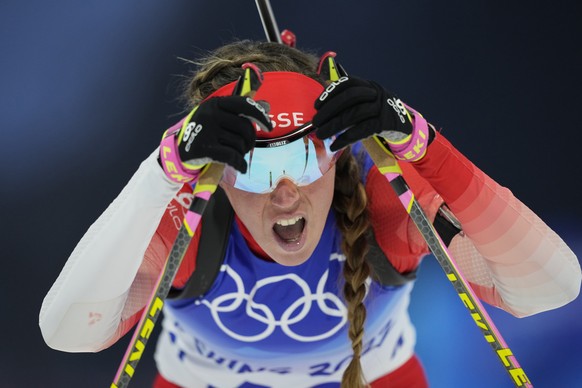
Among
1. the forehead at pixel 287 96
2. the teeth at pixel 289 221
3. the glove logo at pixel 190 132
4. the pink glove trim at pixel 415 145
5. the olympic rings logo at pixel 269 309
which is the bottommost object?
the olympic rings logo at pixel 269 309

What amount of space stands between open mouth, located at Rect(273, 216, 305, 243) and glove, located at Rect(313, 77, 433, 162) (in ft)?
0.71

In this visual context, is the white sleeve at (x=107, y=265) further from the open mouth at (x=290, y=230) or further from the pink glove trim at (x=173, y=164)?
the open mouth at (x=290, y=230)

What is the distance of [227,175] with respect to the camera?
3.88 feet

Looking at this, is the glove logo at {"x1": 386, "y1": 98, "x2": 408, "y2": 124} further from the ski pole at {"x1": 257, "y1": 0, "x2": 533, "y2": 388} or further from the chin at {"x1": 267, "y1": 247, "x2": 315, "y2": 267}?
the chin at {"x1": 267, "y1": 247, "x2": 315, "y2": 267}

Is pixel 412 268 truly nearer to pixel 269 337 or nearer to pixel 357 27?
pixel 269 337

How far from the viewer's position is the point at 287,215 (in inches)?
47.3

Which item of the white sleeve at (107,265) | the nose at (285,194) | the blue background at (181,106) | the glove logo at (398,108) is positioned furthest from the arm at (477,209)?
the blue background at (181,106)

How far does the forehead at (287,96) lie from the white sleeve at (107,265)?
169mm

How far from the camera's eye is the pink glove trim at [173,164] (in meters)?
1.09

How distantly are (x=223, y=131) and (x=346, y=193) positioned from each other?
374 millimetres

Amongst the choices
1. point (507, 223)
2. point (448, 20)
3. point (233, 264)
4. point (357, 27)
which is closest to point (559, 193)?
point (448, 20)

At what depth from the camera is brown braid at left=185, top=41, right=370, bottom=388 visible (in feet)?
4.29

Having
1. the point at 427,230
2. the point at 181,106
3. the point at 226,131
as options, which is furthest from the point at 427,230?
the point at 181,106

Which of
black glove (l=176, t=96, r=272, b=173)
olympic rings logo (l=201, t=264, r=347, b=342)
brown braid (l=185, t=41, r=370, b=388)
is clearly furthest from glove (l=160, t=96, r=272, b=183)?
olympic rings logo (l=201, t=264, r=347, b=342)
